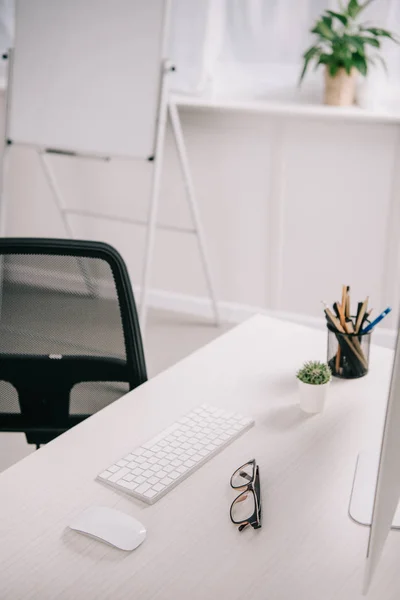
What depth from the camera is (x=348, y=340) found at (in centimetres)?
147

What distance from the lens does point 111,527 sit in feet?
3.32

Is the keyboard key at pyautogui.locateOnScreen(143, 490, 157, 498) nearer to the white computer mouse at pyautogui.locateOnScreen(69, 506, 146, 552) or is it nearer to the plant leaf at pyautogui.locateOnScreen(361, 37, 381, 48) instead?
the white computer mouse at pyautogui.locateOnScreen(69, 506, 146, 552)

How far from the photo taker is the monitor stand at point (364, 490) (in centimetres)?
107

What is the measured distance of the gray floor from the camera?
3164 millimetres

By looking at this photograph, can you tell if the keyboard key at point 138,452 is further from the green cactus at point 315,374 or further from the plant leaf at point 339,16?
the plant leaf at point 339,16

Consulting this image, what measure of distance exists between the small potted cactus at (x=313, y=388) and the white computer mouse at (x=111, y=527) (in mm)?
421

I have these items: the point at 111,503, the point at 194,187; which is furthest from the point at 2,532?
the point at 194,187

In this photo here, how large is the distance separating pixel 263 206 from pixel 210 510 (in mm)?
2373

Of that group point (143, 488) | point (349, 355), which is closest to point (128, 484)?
point (143, 488)

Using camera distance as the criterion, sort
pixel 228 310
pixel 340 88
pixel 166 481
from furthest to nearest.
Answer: pixel 228 310, pixel 340 88, pixel 166 481

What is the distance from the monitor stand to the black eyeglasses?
0.13 meters

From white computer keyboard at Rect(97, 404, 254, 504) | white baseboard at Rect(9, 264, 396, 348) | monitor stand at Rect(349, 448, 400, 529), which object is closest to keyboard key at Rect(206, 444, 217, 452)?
white computer keyboard at Rect(97, 404, 254, 504)

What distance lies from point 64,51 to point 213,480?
89.3 inches

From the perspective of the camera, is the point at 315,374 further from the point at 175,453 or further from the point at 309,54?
the point at 309,54
